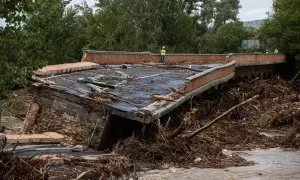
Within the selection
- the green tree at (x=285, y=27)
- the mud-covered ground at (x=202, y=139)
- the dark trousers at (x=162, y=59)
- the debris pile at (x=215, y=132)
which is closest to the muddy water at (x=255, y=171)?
the mud-covered ground at (x=202, y=139)

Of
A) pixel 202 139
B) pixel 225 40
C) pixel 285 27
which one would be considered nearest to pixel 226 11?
pixel 225 40

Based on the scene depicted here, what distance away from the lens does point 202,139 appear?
1661cm

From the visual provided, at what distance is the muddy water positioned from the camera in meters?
12.8

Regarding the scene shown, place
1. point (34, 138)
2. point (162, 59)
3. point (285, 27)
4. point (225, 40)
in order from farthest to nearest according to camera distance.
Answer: point (225, 40)
point (285, 27)
point (162, 59)
point (34, 138)

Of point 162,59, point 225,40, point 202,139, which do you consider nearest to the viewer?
point 202,139

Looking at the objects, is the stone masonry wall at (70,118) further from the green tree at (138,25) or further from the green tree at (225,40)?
the green tree at (225,40)

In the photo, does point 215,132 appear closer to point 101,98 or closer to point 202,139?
point 202,139

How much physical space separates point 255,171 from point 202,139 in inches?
112

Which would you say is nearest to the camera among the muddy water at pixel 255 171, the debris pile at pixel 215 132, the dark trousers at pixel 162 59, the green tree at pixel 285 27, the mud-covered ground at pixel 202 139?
the mud-covered ground at pixel 202 139

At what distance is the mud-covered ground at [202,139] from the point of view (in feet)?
30.9

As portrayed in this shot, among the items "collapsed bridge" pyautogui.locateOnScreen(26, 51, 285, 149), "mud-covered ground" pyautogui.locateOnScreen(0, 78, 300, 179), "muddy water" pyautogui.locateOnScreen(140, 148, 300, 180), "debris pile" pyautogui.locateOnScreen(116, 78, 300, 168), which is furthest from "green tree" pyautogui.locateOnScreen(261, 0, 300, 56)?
"muddy water" pyautogui.locateOnScreen(140, 148, 300, 180)

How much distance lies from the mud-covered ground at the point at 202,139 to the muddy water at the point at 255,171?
33 centimetres

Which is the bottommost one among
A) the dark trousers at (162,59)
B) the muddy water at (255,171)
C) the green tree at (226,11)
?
the muddy water at (255,171)

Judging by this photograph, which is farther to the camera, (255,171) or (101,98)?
(101,98)
